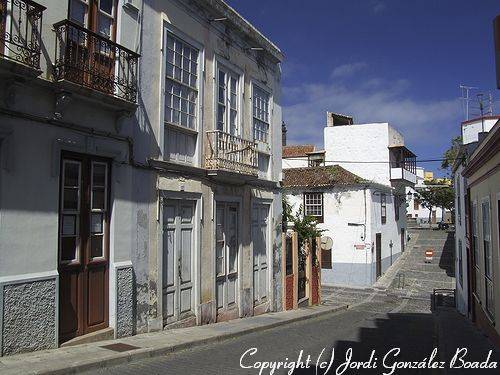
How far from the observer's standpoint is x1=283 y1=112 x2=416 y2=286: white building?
25719 millimetres

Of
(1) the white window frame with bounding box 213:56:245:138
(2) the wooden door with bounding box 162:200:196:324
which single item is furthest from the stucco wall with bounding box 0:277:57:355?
(1) the white window frame with bounding box 213:56:245:138

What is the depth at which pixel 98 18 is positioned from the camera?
7.94 metres

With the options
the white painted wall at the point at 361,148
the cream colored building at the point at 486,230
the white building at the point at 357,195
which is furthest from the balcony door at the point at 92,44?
the white painted wall at the point at 361,148

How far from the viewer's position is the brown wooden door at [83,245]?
7.26 meters

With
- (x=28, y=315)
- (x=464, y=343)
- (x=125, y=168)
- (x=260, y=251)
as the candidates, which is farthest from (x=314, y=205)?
(x=28, y=315)

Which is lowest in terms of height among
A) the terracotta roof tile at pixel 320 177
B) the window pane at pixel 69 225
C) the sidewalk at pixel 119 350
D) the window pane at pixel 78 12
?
the sidewalk at pixel 119 350

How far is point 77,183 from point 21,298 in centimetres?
193

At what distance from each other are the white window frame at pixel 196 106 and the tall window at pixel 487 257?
6.02 meters

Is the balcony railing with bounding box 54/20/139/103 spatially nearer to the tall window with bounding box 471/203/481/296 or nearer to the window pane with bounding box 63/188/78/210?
the window pane with bounding box 63/188/78/210

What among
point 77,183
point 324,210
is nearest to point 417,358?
point 77,183

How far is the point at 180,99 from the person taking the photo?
10.2 meters

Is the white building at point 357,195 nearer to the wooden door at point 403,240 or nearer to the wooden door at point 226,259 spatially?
the wooden door at point 403,240

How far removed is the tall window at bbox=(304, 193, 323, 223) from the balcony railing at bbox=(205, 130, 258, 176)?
14710mm

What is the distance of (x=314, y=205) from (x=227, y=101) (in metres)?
15.9
